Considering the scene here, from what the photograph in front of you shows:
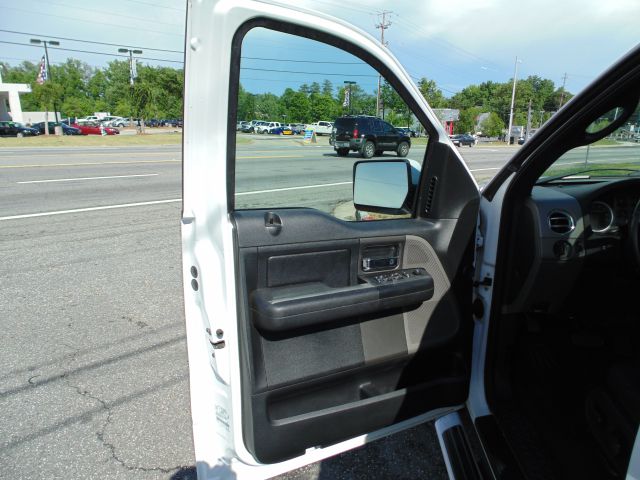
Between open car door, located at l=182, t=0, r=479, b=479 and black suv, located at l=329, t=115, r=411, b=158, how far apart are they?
0.02 metres

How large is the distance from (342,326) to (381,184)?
31.5 inches

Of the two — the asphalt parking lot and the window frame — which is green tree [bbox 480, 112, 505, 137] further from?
the window frame

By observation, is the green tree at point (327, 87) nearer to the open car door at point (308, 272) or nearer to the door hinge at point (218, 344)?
the open car door at point (308, 272)

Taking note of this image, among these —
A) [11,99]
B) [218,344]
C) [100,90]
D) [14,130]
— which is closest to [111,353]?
[218,344]

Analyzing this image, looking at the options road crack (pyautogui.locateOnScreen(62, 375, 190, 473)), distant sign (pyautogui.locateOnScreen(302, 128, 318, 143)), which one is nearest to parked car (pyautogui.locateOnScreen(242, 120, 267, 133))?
distant sign (pyautogui.locateOnScreen(302, 128, 318, 143))

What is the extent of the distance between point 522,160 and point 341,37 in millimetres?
1071

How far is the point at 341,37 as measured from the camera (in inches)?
68.9

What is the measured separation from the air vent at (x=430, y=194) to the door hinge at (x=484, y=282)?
44 centimetres

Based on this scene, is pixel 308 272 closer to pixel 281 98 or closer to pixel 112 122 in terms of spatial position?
pixel 281 98

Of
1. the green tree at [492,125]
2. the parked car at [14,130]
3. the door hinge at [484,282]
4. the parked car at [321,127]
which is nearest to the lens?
the parked car at [321,127]

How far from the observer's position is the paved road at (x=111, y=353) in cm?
235

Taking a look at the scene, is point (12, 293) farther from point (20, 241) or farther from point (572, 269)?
point (572, 269)

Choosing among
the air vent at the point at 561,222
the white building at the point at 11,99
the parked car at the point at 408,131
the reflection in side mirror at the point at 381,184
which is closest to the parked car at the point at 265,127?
the reflection in side mirror at the point at 381,184

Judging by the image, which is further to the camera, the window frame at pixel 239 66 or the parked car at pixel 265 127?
the parked car at pixel 265 127
